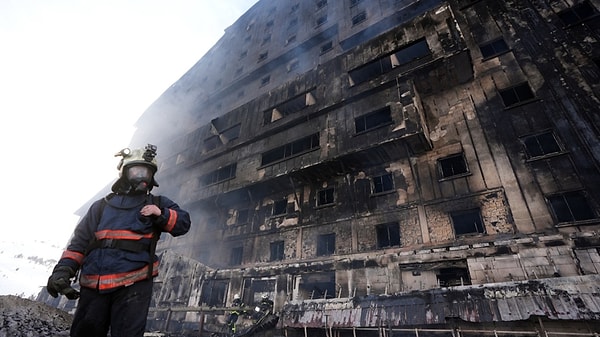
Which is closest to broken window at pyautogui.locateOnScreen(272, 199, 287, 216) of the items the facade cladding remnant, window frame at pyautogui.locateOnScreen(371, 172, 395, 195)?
the facade cladding remnant

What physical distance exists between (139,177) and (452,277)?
11883mm

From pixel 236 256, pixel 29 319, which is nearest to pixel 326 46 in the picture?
pixel 236 256

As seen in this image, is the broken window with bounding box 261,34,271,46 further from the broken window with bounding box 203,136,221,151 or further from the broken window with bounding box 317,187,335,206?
the broken window with bounding box 317,187,335,206

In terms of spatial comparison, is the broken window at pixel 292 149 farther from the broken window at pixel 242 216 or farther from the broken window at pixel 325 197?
the broken window at pixel 242 216

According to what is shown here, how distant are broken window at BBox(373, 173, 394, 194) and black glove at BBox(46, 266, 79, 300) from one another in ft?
44.5

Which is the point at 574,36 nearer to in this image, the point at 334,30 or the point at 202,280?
the point at 334,30

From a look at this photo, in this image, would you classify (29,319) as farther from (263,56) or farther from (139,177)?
(263,56)

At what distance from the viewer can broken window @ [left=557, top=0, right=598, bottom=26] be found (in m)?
14.0

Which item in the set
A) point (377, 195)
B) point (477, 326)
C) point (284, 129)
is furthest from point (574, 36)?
point (284, 129)

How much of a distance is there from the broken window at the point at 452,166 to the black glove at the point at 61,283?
45.9ft

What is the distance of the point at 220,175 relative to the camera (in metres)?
21.8

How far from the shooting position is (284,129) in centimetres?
1939

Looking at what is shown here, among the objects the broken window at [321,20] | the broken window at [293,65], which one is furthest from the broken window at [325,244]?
the broken window at [321,20]

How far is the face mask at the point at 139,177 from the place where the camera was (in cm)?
331
